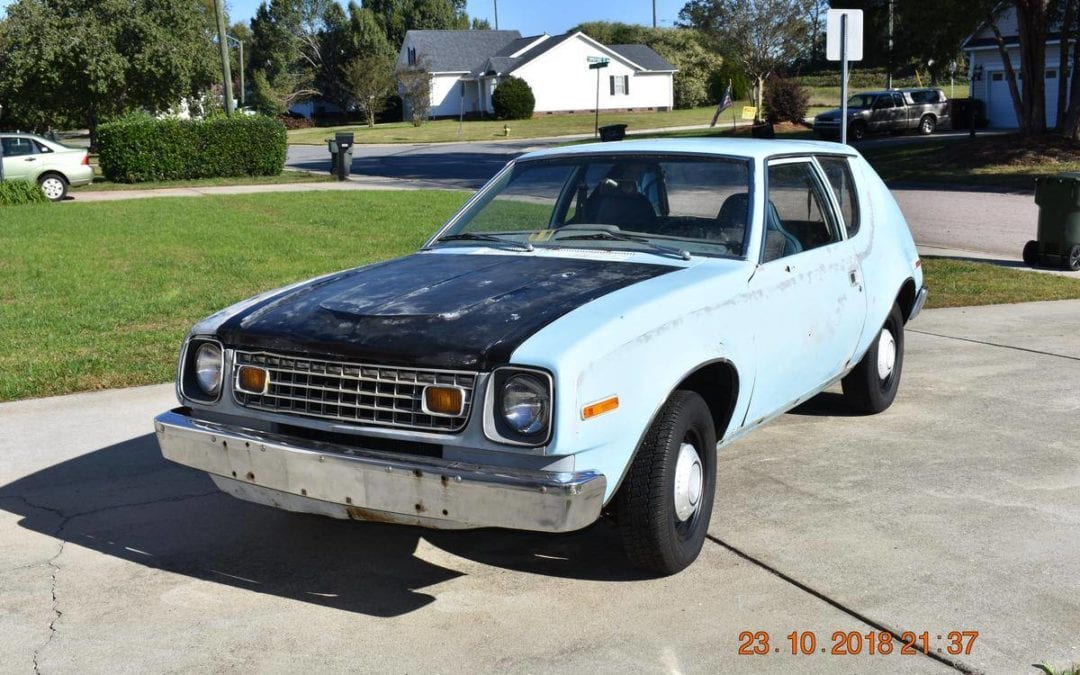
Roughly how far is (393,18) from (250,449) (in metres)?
94.1

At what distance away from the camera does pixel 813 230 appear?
5766 millimetres

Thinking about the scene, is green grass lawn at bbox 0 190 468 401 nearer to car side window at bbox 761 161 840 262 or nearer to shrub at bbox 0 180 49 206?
shrub at bbox 0 180 49 206

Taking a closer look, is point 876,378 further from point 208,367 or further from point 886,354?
point 208,367

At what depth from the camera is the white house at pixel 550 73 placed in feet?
229

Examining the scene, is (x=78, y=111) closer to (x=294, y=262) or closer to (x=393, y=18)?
(x=294, y=262)

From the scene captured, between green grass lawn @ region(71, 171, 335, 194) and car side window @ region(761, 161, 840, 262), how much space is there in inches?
910

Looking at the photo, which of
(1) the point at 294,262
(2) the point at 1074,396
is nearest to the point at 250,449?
(2) the point at 1074,396

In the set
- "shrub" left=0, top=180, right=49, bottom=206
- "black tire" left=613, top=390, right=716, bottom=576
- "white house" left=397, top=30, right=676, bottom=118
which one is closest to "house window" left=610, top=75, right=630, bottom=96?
"white house" left=397, top=30, right=676, bottom=118

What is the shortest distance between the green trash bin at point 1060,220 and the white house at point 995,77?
1217 inches

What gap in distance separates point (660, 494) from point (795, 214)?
6.91ft

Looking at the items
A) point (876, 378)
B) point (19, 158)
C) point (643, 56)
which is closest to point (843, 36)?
point (876, 378)

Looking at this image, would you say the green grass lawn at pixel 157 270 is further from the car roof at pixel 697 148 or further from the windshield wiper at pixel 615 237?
the windshield wiper at pixel 615 237

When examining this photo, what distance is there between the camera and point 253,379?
171 inches

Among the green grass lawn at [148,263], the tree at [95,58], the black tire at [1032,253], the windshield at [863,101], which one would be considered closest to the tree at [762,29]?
the windshield at [863,101]
